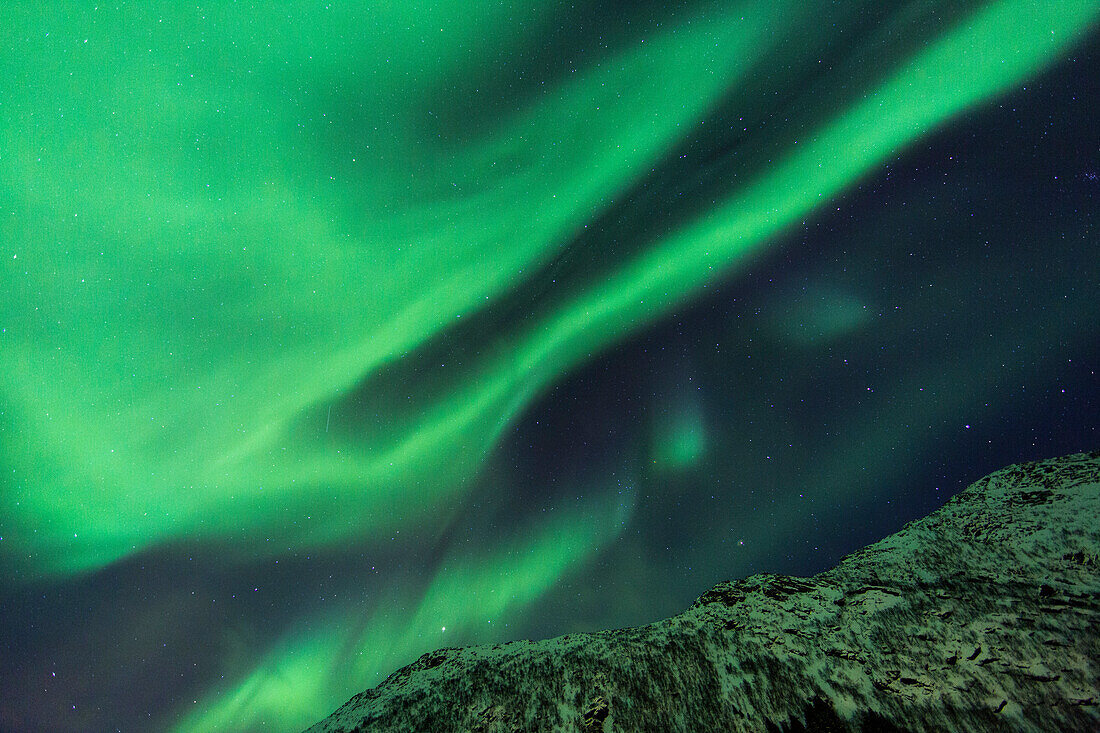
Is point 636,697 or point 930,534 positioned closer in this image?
point 636,697

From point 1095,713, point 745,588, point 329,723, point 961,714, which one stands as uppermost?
point 329,723

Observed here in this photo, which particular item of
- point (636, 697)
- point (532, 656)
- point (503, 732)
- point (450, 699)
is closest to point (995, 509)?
point (636, 697)

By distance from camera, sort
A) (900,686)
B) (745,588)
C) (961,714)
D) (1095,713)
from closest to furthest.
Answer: (1095,713) → (961,714) → (900,686) → (745,588)

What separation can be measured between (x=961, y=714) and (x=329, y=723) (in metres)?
30.3

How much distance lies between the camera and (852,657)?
22266 mm

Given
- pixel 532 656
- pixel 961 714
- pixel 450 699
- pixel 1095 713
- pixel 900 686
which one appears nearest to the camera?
pixel 1095 713

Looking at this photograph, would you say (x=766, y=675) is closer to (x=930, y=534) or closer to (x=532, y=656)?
(x=532, y=656)

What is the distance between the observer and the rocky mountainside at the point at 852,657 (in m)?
19.0

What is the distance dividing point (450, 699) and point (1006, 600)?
28478 mm

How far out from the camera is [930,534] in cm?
3072

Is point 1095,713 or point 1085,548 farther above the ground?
point 1085,548

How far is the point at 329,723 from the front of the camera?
25.7 m

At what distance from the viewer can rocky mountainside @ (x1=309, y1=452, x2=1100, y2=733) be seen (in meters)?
19.0

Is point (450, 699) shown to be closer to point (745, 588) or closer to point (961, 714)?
point (745, 588)
